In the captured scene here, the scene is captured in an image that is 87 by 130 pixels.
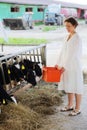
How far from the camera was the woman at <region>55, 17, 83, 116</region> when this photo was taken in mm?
5023

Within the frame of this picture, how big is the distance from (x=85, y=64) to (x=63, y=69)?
5381mm

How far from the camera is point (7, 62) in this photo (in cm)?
518

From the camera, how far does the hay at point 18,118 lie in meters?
4.57

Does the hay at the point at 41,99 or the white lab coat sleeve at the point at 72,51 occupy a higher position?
the white lab coat sleeve at the point at 72,51

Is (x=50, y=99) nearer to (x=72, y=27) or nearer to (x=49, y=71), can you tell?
(x=49, y=71)

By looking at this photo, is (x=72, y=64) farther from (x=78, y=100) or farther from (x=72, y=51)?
(x=78, y=100)

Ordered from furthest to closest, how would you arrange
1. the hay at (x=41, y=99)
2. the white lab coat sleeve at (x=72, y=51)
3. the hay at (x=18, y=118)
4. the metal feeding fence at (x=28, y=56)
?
the hay at (x=41, y=99)
the metal feeding fence at (x=28, y=56)
the white lab coat sleeve at (x=72, y=51)
the hay at (x=18, y=118)

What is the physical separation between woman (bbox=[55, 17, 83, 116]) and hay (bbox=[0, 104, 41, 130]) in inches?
23.3

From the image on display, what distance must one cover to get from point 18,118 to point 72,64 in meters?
1.01

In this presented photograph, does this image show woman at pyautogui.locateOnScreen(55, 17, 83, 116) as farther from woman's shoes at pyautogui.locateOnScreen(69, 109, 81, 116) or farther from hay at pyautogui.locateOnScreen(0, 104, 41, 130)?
hay at pyautogui.locateOnScreen(0, 104, 41, 130)

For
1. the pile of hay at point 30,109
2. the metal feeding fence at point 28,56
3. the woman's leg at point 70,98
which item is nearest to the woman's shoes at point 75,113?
the woman's leg at point 70,98

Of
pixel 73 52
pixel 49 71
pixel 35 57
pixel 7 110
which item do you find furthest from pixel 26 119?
pixel 35 57

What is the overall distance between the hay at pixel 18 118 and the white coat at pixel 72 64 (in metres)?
0.59

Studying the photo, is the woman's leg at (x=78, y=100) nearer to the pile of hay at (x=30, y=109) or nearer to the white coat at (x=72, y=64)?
the white coat at (x=72, y=64)
